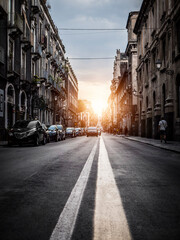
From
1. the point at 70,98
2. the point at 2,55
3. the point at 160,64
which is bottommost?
the point at 160,64

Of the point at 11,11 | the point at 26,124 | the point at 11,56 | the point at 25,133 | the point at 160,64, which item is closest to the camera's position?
the point at 25,133

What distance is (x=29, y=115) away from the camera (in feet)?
96.4

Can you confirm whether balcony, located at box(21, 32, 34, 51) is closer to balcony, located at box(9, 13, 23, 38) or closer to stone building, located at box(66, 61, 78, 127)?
balcony, located at box(9, 13, 23, 38)

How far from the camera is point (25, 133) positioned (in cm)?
1616

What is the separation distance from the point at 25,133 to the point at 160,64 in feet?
33.0

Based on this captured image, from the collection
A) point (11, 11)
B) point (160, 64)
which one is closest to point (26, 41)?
point (11, 11)

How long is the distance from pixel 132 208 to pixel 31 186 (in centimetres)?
188

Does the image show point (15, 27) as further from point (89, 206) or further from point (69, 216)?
point (69, 216)

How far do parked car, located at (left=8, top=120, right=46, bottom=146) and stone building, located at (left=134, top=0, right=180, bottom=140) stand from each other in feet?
29.7

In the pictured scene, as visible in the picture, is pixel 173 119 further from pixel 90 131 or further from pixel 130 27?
pixel 130 27

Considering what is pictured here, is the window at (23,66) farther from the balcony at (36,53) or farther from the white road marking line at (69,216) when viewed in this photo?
the white road marking line at (69,216)

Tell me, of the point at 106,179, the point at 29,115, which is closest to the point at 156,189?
the point at 106,179

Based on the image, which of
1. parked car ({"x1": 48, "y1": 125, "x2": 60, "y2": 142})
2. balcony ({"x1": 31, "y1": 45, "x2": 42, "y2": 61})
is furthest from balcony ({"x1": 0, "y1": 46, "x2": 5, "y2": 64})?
balcony ({"x1": 31, "y1": 45, "x2": 42, "y2": 61})

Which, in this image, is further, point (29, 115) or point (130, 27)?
point (130, 27)
